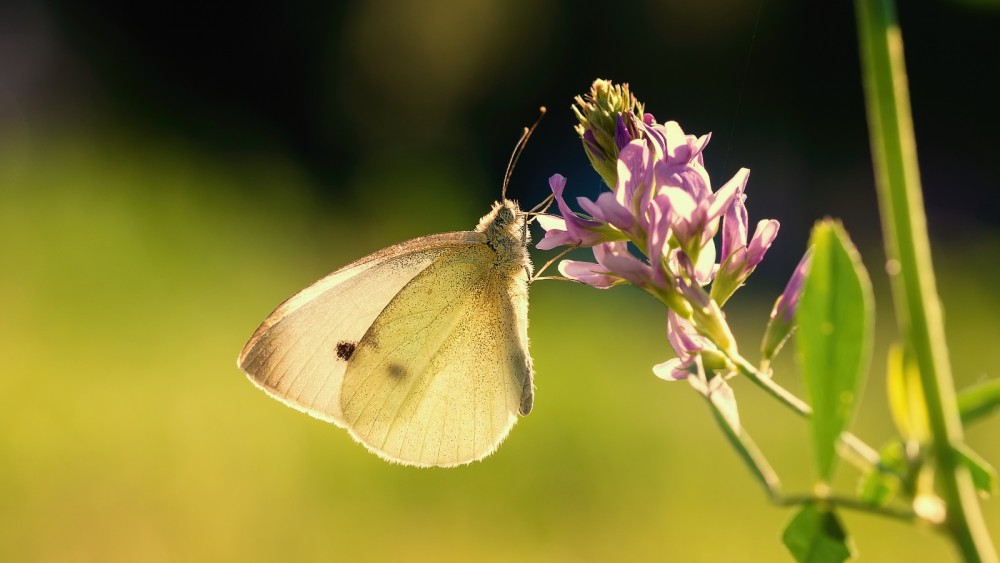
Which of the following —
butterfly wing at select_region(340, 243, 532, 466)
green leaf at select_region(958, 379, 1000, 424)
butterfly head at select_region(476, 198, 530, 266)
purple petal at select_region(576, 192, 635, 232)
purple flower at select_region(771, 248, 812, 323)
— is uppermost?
butterfly head at select_region(476, 198, 530, 266)

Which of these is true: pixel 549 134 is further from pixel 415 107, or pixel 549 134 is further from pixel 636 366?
pixel 636 366

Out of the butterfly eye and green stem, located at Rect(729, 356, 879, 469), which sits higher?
the butterfly eye

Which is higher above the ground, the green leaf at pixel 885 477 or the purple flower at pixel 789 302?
the purple flower at pixel 789 302

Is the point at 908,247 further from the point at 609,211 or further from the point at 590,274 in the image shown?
the point at 590,274

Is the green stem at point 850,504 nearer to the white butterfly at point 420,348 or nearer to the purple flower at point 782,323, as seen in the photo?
the purple flower at point 782,323

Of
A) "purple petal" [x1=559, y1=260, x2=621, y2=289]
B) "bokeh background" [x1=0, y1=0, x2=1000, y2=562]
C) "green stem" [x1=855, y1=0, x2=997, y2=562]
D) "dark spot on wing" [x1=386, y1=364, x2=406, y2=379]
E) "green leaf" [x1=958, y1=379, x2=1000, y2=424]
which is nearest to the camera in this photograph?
"green stem" [x1=855, y1=0, x2=997, y2=562]

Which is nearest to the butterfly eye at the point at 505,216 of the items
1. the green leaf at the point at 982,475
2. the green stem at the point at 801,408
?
the green stem at the point at 801,408

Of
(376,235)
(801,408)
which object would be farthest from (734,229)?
(376,235)

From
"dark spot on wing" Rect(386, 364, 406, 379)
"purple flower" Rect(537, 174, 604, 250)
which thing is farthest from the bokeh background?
"purple flower" Rect(537, 174, 604, 250)

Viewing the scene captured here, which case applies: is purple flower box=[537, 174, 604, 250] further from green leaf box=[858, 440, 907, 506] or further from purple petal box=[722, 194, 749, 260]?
green leaf box=[858, 440, 907, 506]
